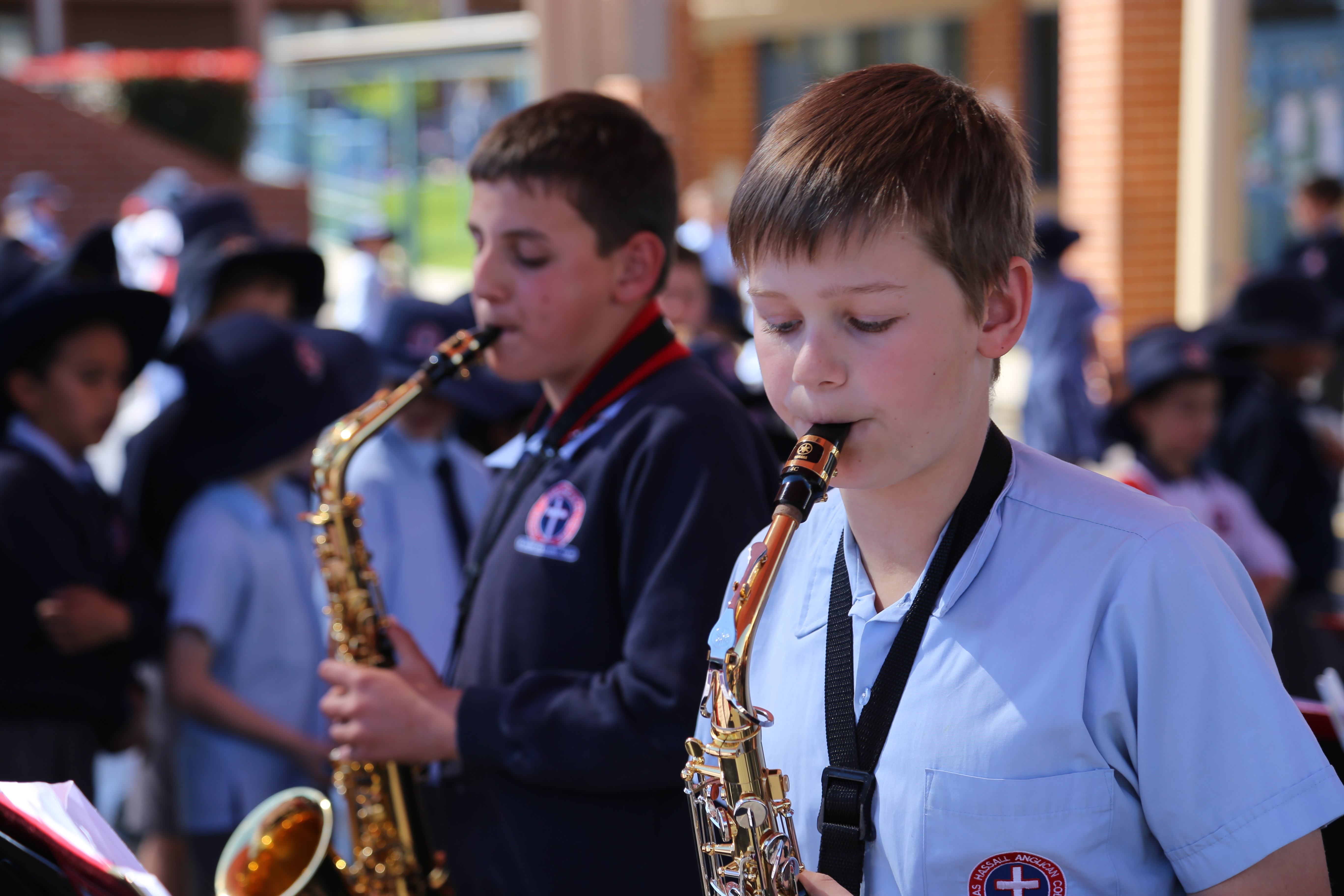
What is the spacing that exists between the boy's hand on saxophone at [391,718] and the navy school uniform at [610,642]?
7 cm

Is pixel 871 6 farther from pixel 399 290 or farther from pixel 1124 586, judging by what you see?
pixel 1124 586

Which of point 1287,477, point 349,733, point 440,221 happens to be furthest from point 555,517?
point 440,221

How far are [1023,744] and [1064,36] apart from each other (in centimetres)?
878

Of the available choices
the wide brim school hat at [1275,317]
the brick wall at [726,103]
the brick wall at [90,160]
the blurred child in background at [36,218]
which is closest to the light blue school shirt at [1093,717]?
the wide brim school hat at [1275,317]

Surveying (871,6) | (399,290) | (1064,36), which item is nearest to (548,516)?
(1064,36)

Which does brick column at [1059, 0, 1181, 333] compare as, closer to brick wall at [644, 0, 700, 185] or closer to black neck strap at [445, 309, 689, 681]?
brick wall at [644, 0, 700, 185]

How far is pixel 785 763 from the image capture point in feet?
5.26

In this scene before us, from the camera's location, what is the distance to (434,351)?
4199 mm

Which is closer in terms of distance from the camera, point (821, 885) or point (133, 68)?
point (821, 885)

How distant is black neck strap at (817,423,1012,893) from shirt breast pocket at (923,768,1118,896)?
98 mm

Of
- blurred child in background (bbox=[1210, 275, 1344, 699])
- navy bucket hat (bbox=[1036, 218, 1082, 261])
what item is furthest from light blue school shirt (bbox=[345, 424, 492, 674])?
navy bucket hat (bbox=[1036, 218, 1082, 261])

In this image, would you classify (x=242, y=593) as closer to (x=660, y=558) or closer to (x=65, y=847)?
(x=660, y=558)

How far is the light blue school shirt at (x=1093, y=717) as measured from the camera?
4.31ft

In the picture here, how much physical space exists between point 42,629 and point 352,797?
1087 mm
